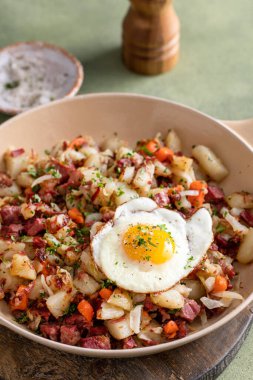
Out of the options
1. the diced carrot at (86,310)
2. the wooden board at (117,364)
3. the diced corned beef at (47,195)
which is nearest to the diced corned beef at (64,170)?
the diced corned beef at (47,195)

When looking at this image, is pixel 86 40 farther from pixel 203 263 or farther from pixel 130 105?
pixel 203 263

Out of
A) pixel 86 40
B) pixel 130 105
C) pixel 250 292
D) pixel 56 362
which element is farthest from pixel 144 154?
pixel 86 40

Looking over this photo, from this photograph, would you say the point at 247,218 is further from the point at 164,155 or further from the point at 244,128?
the point at 244,128

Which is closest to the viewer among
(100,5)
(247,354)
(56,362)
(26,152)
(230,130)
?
(56,362)

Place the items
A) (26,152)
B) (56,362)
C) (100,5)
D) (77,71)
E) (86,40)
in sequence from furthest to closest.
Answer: (100,5)
(86,40)
(77,71)
(26,152)
(56,362)

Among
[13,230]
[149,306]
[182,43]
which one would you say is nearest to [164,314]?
[149,306]

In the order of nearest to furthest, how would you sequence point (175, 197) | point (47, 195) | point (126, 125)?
point (175, 197), point (47, 195), point (126, 125)

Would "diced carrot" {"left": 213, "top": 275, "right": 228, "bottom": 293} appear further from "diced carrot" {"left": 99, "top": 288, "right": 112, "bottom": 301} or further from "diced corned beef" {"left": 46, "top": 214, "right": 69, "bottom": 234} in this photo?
"diced corned beef" {"left": 46, "top": 214, "right": 69, "bottom": 234}

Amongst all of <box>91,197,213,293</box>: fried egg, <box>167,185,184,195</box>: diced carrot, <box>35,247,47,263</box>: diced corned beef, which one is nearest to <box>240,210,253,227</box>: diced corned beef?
<box>91,197,213,293</box>: fried egg
